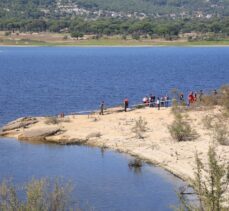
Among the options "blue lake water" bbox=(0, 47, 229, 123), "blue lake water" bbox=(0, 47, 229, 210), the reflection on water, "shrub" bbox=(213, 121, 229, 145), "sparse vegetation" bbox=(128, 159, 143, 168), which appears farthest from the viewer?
"blue lake water" bbox=(0, 47, 229, 123)

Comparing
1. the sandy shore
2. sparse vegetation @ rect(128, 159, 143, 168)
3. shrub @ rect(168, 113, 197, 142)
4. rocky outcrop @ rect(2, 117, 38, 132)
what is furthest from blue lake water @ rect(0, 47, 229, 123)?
sparse vegetation @ rect(128, 159, 143, 168)

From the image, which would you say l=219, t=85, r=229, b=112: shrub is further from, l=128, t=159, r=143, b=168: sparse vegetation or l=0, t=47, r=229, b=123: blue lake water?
l=0, t=47, r=229, b=123: blue lake water

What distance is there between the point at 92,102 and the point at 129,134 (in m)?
23.9

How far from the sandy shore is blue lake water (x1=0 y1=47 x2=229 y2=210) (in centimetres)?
114

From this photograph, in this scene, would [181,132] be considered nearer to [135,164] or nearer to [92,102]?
[135,164]

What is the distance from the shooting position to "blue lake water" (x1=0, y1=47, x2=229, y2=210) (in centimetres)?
3216

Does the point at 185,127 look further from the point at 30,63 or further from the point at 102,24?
the point at 102,24

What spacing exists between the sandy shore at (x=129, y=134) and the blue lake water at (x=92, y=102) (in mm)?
1142

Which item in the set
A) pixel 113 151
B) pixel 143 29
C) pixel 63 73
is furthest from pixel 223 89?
Answer: pixel 143 29

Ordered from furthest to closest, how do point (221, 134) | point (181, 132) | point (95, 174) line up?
point (181, 132)
point (221, 134)
point (95, 174)

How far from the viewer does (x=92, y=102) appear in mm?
67938

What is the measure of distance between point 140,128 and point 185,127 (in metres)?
3.68

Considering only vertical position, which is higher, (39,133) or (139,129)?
(139,129)

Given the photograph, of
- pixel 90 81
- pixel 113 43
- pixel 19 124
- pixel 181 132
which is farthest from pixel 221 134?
pixel 113 43
